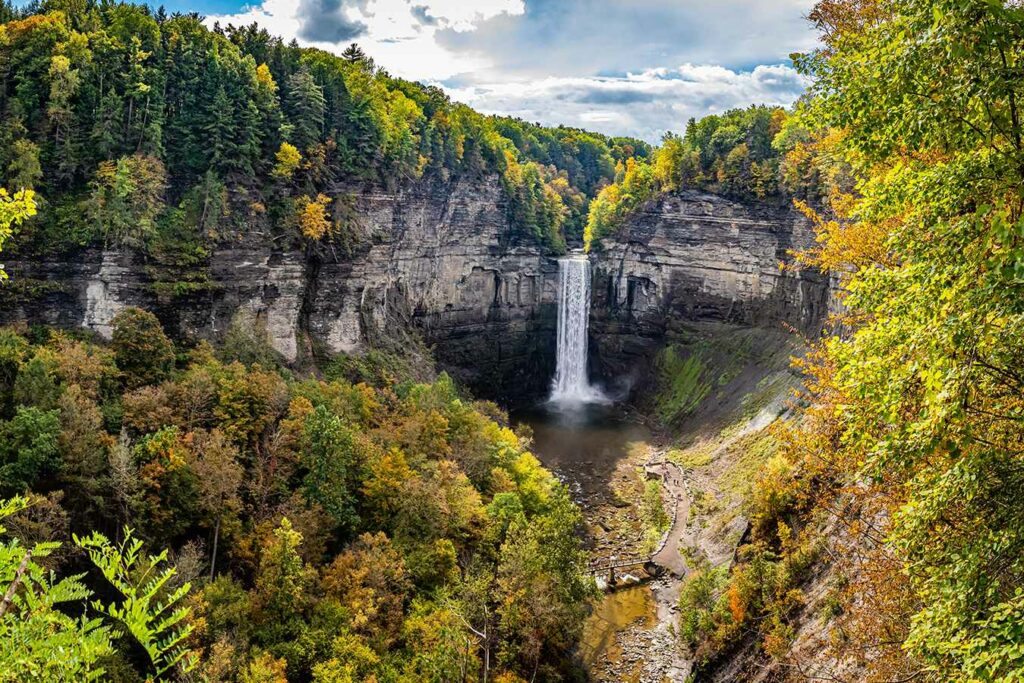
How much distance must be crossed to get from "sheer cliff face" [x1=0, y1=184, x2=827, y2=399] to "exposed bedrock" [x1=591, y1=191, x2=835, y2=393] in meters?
0.16

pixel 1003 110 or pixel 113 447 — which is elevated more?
pixel 1003 110

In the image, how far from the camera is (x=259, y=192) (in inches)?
2085

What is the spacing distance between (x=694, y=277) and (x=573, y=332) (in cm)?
1687

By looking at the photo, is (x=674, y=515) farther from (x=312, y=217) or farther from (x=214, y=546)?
(x=312, y=217)

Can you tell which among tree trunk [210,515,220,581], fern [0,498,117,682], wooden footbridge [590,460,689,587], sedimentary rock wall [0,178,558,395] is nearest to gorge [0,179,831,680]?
sedimentary rock wall [0,178,558,395]

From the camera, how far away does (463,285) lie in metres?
78.9

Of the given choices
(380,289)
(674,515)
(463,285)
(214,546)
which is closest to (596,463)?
(674,515)

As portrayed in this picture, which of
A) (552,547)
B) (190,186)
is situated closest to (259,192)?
(190,186)

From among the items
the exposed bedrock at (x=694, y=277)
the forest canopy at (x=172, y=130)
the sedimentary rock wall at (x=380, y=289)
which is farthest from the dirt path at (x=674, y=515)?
the forest canopy at (x=172, y=130)

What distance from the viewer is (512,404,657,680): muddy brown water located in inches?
1426

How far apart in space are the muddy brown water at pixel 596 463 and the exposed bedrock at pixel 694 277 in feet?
38.1

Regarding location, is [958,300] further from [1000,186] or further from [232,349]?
[232,349]

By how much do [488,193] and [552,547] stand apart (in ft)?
189

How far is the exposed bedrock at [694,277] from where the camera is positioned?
64.7 m
